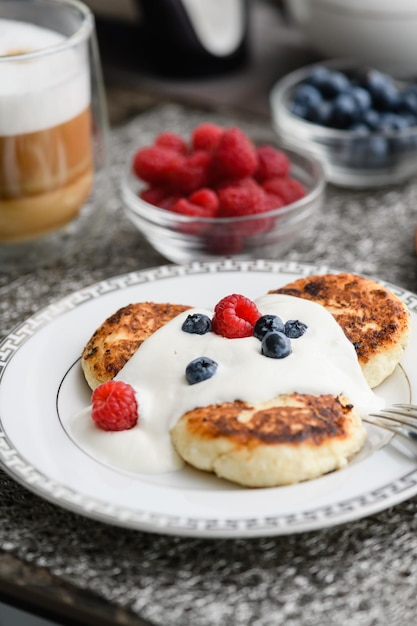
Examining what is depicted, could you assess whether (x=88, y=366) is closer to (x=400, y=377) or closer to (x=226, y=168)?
(x=400, y=377)

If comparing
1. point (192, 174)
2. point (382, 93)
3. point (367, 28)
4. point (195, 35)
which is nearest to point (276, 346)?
point (192, 174)

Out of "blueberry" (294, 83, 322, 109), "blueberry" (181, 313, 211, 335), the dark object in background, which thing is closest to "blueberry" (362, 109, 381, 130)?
"blueberry" (294, 83, 322, 109)

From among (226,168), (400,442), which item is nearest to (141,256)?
(226,168)

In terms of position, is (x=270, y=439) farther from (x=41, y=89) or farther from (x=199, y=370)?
(x=41, y=89)

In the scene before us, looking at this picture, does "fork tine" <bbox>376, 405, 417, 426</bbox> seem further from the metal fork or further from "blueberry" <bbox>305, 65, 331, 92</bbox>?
"blueberry" <bbox>305, 65, 331, 92</bbox>

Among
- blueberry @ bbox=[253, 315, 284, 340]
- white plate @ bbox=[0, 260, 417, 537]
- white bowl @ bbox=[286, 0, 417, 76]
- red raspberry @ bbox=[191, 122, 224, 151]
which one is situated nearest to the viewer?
white plate @ bbox=[0, 260, 417, 537]

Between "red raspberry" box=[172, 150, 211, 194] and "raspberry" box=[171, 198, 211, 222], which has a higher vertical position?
"red raspberry" box=[172, 150, 211, 194]
